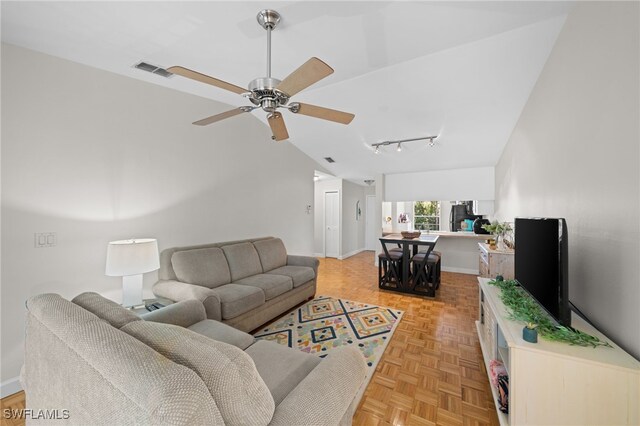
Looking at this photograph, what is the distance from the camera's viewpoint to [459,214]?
546cm

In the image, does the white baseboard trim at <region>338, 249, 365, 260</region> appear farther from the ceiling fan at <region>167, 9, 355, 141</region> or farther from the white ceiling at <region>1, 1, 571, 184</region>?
the ceiling fan at <region>167, 9, 355, 141</region>

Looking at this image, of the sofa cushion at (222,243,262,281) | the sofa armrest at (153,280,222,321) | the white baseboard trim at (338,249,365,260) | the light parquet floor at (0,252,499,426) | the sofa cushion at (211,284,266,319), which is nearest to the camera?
the light parquet floor at (0,252,499,426)

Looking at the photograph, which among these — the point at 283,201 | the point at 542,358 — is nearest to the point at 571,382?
the point at 542,358

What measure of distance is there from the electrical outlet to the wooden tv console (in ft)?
11.0

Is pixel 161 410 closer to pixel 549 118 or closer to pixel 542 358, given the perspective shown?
pixel 542 358

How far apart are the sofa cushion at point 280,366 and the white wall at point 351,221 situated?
541cm

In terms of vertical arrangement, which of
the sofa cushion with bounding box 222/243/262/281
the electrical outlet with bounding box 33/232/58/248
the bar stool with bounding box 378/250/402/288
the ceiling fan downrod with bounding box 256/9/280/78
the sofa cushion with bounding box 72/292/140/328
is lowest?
the bar stool with bounding box 378/250/402/288

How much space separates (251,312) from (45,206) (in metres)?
1.98

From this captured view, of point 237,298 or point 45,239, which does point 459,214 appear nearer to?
point 237,298

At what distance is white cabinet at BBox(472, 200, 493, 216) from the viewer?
512cm

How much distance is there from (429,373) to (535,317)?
986 mm

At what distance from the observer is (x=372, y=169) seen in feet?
18.9

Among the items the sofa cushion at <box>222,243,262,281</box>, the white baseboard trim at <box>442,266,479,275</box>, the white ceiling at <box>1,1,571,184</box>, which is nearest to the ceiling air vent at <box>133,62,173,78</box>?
the white ceiling at <box>1,1,571,184</box>

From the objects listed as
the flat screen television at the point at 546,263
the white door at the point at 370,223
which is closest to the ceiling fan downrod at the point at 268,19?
the flat screen television at the point at 546,263
